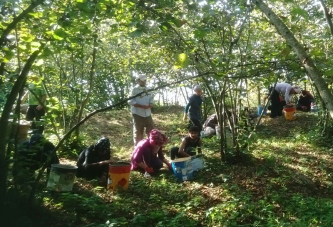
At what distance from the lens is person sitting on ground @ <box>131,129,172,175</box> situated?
5793mm

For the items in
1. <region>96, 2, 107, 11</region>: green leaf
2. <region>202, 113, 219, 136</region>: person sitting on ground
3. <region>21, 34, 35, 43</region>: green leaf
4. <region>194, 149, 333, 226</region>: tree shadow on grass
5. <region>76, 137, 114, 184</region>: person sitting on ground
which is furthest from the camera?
<region>202, 113, 219, 136</region>: person sitting on ground

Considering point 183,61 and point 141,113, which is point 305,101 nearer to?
point 141,113

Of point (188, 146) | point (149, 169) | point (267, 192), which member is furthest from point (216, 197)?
point (188, 146)

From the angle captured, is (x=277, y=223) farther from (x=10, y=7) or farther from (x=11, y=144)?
(x=10, y=7)

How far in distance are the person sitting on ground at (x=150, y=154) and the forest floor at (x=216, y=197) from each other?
144 millimetres

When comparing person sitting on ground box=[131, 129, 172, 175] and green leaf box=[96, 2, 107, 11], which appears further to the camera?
person sitting on ground box=[131, 129, 172, 175]

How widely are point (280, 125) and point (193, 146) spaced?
4.34 metres

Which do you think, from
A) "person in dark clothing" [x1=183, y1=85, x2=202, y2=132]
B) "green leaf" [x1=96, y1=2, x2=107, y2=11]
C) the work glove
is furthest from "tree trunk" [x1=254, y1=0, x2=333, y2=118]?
"person in dark clothing" [x1=183, y1=85, x2=202, y2=132]

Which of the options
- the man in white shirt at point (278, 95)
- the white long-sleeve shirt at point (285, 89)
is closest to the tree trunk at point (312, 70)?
the man in white shirt at point (278, 95)

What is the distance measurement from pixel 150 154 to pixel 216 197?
5.07ft

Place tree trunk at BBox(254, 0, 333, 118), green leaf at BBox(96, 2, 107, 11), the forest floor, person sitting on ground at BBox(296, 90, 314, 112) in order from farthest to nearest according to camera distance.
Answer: person sitting on ground at BBox(296, 90, 314, 112) → the forest floor → green leaf at BBox(96, 2, 107, 11) → tree trunk at BBox(254, 0, 333, 118)

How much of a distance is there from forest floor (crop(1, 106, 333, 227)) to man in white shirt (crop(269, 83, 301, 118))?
271 cm

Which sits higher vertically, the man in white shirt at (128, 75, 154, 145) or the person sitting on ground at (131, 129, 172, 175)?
the man in white shirt at (128, 75, 154, 145)

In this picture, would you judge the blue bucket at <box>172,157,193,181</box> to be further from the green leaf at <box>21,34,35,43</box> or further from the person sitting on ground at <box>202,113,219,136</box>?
the person sitting on ground at <box>202,113,219,136</box>
